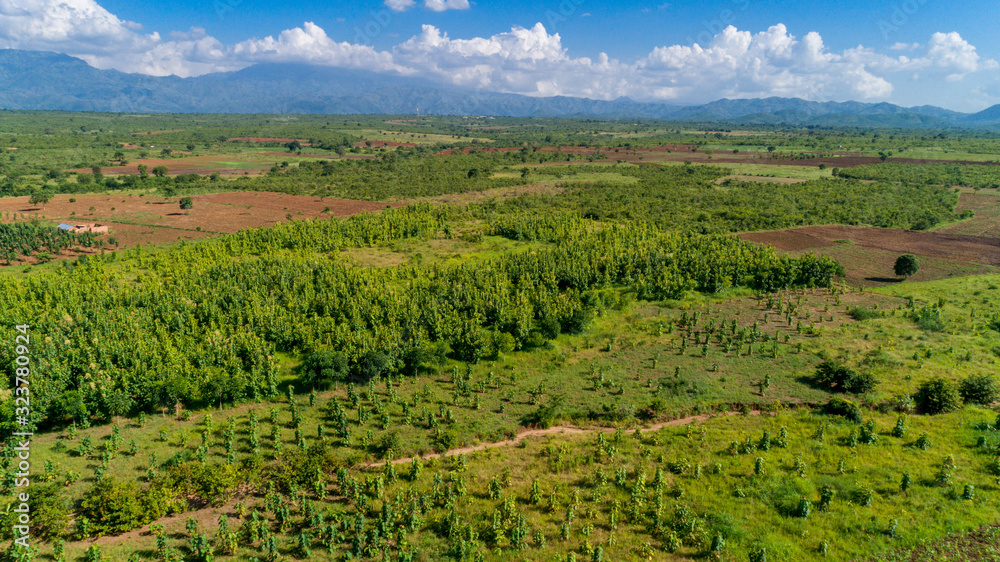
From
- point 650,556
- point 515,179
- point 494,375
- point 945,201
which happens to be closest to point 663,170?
point 515,179

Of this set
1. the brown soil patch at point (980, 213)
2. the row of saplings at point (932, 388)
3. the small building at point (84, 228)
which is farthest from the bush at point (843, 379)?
the small building at point (84, 228)

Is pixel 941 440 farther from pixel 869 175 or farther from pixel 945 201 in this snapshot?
pixel 869 175

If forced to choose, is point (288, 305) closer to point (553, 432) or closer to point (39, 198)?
point (553, 432)

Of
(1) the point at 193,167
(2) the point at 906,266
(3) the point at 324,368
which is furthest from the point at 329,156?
(2) the point at 906,266

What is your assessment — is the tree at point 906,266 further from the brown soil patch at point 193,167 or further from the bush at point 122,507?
the brown soil patch at point 193,167

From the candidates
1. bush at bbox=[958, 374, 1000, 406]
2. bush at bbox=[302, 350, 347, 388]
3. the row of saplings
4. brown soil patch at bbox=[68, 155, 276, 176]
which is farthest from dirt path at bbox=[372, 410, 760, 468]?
brown soil patch at bbox=[68, 155, 276, 176]

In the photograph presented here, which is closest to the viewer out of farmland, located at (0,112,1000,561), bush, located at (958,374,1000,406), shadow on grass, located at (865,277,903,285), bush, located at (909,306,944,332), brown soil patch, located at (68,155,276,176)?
farmland, located at (0,112,1000,561)

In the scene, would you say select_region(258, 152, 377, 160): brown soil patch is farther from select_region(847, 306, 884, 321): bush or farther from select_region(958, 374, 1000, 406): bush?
select_region(958, 374, 1000, 406): bush
